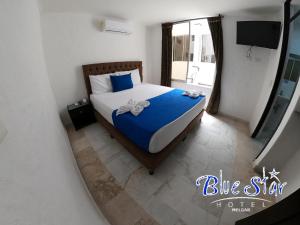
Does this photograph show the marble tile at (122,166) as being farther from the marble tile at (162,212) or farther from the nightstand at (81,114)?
the nightstand at (81,114)

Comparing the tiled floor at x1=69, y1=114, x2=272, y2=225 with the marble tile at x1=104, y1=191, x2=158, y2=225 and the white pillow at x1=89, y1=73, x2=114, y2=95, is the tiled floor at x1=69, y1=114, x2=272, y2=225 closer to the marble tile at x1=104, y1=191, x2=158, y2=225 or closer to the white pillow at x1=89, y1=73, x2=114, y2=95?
the marble tile at x1=104, y1=191, x2=158, y2=225

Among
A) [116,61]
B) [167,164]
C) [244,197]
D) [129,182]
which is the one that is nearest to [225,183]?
[244,197]

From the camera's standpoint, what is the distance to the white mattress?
153 centimetres

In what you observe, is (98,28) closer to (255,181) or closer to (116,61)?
(116,61)

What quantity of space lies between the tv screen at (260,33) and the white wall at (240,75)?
11.7 inches

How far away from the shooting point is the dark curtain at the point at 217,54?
2709mm

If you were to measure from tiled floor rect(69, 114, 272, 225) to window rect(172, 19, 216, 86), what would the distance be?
6.57 ft

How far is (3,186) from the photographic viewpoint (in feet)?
1.07

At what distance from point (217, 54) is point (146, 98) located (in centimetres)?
195

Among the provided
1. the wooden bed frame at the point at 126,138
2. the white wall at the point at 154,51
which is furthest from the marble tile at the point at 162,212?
the white wall at the point at 154,51

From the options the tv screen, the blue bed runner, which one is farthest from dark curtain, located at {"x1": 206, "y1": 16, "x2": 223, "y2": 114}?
the blue bed runner

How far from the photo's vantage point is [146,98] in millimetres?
2576

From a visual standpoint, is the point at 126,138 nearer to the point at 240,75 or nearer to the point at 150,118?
the point at 150,118

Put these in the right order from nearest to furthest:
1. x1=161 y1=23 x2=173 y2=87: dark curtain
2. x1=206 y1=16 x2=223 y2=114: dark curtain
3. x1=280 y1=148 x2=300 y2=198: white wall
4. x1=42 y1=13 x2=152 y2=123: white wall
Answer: x1=280 y1=148 x2=300 y2=198: white wall < x1=42 y1=13 x2=152 y2=123: white wall < x1=206 y1=16 x2=223 y2=114: dark curtain < x1=161 y1=23 x2=173 y2=87: dark curtain
